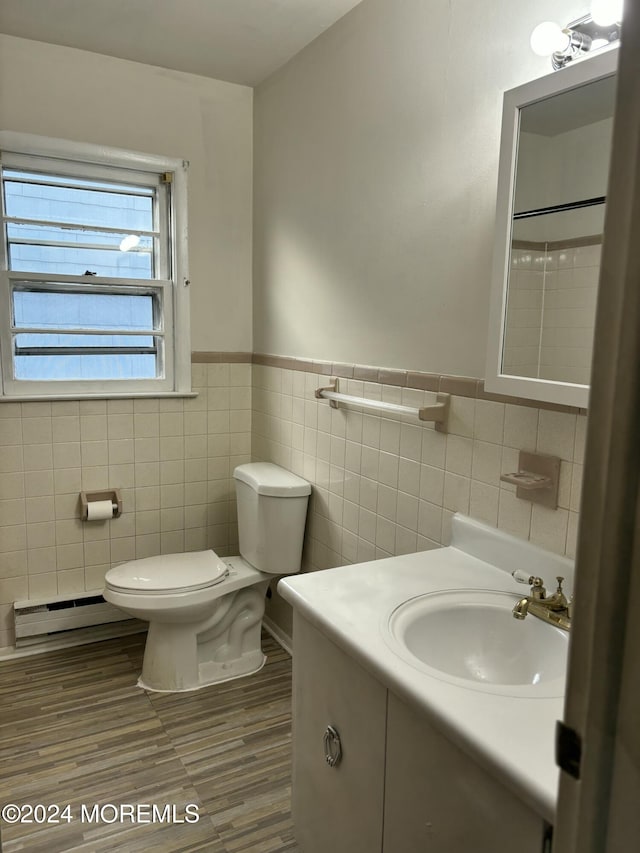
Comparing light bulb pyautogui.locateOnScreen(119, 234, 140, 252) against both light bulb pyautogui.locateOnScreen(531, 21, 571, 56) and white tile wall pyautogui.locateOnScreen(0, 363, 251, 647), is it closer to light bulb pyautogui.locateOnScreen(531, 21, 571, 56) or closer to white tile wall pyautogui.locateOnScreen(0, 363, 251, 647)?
white tile wall pyautogui.locateOnScreen(0, 363, 251, 647)

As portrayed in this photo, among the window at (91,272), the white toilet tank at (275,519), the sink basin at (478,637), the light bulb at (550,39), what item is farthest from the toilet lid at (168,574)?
the light bulb at (550,39)

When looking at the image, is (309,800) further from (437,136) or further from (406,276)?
(437,136)

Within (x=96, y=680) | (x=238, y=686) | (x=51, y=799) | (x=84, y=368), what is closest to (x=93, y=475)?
(x=84, y=368)

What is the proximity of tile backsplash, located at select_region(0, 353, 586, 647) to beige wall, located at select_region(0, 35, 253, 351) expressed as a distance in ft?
1.02

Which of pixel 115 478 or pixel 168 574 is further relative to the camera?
pixel 115 478

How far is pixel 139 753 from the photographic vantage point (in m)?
2.17

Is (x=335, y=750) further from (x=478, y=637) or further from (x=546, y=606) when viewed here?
(x=546, y=606)

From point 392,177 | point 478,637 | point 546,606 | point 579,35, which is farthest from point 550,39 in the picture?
point 478,637

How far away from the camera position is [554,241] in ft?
4.63

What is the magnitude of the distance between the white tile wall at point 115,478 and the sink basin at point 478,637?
70.5 inches

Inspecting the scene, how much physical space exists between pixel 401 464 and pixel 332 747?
905 mm

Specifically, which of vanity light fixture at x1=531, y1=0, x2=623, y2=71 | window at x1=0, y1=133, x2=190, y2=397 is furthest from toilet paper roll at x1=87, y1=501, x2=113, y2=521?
vanity light fixture at x1=531, y1=0, x2=623, y2=71

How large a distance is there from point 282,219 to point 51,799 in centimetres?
230

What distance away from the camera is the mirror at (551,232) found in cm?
130
